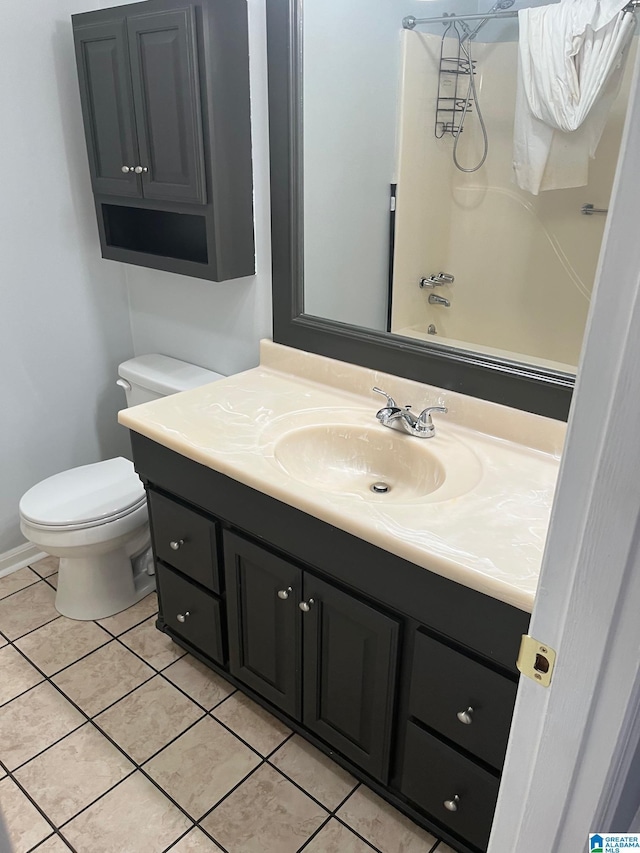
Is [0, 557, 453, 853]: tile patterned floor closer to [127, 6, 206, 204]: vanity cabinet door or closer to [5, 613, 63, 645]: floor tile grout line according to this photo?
[5, 613, 63, 645]: floor tile grout line

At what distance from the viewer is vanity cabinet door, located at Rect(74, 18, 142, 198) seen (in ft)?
5.81

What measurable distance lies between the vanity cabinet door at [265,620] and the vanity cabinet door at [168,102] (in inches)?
37.5

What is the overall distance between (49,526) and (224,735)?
780mm

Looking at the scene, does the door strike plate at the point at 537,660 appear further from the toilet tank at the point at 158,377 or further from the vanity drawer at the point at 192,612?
the toilet tank at the point at 158,377

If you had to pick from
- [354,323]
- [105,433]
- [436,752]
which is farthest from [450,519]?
[105,433]

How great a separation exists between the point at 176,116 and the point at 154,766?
165 centimetres

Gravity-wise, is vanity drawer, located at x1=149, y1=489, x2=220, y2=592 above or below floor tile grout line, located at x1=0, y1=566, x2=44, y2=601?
above

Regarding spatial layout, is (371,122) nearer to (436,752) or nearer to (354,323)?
(354,323)

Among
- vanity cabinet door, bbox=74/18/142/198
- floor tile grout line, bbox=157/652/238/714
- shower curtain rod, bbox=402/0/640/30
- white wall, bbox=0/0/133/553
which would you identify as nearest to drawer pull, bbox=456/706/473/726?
floor tile grout line, bbox=157/652/238/714

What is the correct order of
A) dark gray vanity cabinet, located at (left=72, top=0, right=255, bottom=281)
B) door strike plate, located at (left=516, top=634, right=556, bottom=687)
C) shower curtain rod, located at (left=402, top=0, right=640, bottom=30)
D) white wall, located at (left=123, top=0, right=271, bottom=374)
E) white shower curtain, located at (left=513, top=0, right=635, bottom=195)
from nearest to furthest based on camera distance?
door strike plate, located at (left=516, top=634, right=556, bottom=687), white shower curtain, located at (left=513, top=0, right=635, bottom=195), shower curtain rod, located at (left=402, top=0, right=640, bottom=30), dark gray vanity cabinet, located at (left=72, top=0, right=255, bottom=281), white wall, located at (left=123, top=0, right=271, bottom=374)

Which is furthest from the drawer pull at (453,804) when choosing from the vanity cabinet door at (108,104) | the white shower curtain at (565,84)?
the vanity cabinet door at (108,104)

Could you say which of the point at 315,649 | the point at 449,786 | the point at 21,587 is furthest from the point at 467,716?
the point at 21,587

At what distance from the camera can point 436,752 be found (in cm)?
132

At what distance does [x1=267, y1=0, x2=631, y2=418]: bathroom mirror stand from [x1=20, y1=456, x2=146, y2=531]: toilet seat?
28.8 inches
